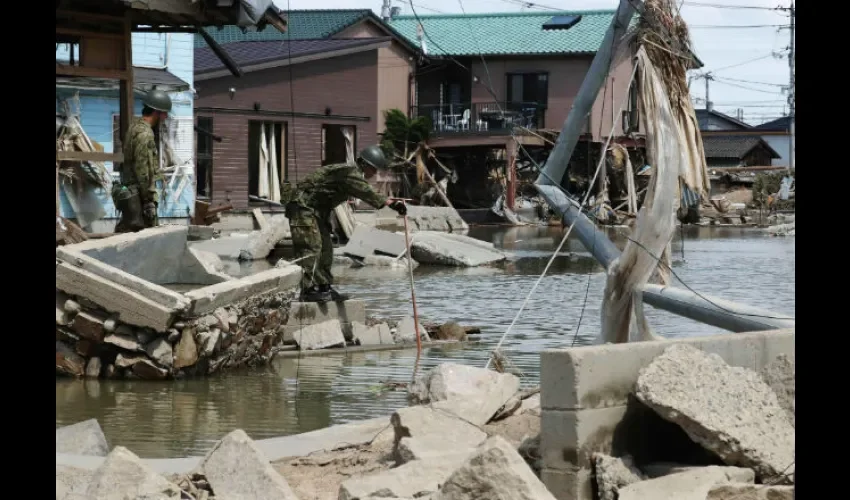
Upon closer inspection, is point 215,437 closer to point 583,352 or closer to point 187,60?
point 583,352

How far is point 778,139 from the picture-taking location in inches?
2894

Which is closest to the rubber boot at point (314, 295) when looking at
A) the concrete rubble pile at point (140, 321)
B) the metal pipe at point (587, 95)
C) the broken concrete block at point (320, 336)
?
the broken concrete block at point (320, 336)

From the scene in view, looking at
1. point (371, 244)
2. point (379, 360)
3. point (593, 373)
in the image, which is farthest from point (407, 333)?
point (371, 244)

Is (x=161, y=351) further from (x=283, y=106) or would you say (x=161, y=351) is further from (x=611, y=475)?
(x=283, y=106)

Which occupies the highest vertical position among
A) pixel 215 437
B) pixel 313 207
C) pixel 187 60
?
pixel 187 60

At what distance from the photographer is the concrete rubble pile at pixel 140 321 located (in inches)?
371

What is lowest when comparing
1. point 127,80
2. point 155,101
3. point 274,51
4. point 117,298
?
point 117,298

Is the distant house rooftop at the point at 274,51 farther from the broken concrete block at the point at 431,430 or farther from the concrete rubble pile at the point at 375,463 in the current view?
→ the broken concrete block at the point at 431,430

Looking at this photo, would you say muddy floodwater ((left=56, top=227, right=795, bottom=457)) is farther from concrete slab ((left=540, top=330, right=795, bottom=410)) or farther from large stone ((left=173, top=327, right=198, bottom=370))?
concrete slab ((left=540, top=330, right=795, bottom=410))

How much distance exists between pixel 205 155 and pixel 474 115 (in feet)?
43.2

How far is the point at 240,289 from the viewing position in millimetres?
10219

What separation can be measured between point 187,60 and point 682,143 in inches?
781

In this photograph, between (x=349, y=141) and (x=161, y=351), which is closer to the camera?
(x=161, y=351)

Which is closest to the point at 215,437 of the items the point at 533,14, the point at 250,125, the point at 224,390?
the point at 224,390
